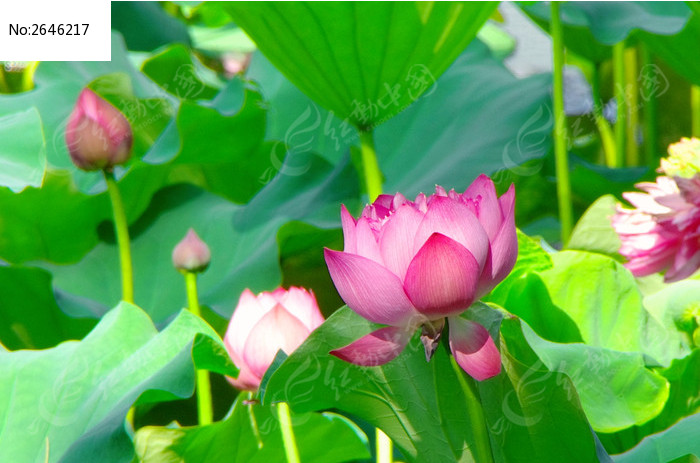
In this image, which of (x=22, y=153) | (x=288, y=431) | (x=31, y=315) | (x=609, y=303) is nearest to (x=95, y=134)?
(x=22, y=153)

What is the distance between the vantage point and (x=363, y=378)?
0.40 metres

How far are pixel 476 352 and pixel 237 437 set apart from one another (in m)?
0.23

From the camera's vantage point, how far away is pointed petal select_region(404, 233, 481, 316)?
308mm

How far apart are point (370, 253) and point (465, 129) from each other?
0.59 m

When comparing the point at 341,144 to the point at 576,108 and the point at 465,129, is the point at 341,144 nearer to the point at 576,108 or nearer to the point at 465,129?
the point at 465,129

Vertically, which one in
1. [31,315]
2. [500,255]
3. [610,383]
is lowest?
[31,315]

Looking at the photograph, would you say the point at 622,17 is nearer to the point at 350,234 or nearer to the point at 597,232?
the point at 597,232

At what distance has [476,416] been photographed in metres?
0.36

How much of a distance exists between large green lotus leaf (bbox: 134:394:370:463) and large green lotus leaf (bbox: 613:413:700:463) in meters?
0.20

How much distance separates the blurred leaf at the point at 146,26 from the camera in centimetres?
115

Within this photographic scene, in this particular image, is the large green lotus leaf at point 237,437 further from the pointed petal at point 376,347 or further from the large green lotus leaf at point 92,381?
the pointed petal at point 376,347

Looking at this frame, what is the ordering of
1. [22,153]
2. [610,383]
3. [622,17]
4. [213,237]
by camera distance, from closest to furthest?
[610,383] < [22,153] < [622,17] < [213,237]

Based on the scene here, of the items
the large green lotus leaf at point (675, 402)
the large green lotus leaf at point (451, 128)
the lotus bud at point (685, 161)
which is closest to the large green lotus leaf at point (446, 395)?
the large green lotus leaf at point (675, 402)

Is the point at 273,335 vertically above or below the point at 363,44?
below
